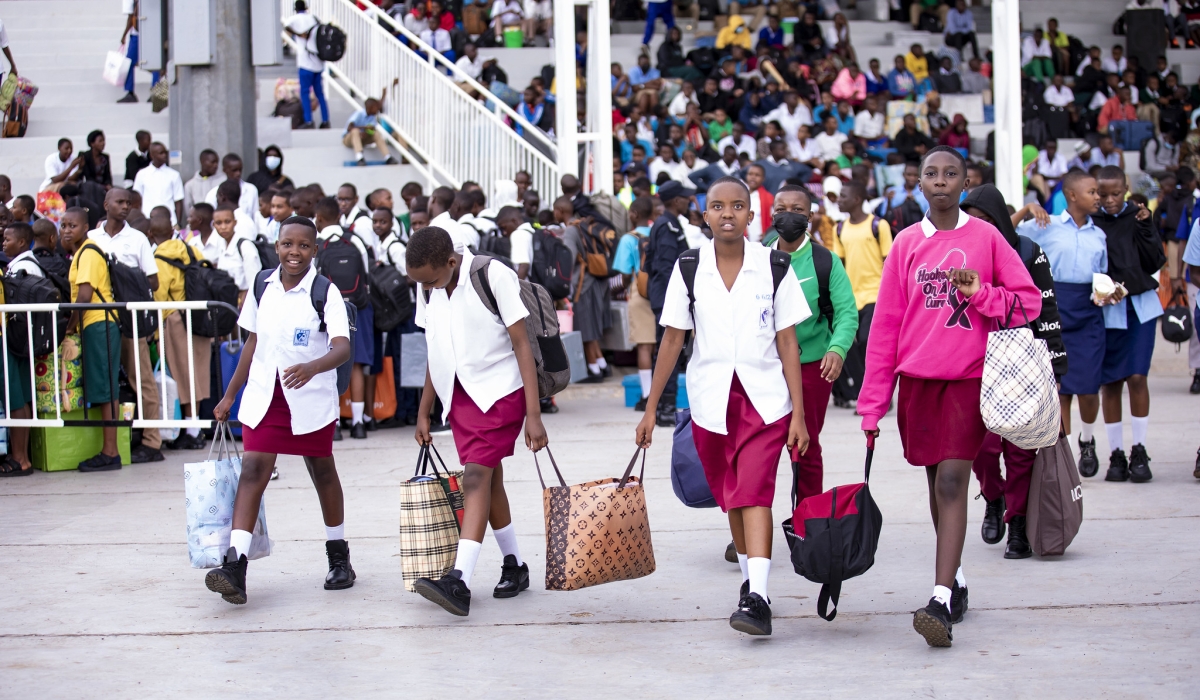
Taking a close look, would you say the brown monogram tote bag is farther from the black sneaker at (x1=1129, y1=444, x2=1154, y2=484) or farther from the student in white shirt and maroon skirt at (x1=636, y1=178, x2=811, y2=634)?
the black sneaker at (x1=1129, y1=444, x2=1154, y2=484)

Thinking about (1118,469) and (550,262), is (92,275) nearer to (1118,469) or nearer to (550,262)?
(550,262)

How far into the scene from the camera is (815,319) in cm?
592

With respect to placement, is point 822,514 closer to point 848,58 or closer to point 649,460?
point 649,460

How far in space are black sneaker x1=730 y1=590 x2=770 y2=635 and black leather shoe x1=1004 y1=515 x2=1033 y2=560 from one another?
6.00 ft

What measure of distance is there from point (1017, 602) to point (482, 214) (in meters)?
7.66

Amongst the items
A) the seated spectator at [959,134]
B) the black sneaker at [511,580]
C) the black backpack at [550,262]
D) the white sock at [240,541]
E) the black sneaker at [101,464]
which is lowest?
the black sneaker at [101,464]

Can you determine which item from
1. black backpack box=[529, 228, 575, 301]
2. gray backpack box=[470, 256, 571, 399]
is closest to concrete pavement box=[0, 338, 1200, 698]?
gray backpack box=[470, 256, 571, 399]

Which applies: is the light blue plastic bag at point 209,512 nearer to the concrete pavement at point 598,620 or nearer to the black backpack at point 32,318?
the concrete pavement at point 598,620

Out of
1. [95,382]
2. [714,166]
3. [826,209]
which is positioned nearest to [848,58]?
[826,209]

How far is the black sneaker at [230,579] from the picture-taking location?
5.22 m

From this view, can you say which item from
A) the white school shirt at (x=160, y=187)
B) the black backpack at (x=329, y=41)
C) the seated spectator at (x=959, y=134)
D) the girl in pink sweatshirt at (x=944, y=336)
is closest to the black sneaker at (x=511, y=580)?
the girl in pink sweatshirt at (x=944, y=336)

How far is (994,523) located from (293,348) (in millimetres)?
3397

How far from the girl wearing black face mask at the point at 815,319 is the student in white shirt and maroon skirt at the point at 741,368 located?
712mm

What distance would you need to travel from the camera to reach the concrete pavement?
14.4ft
